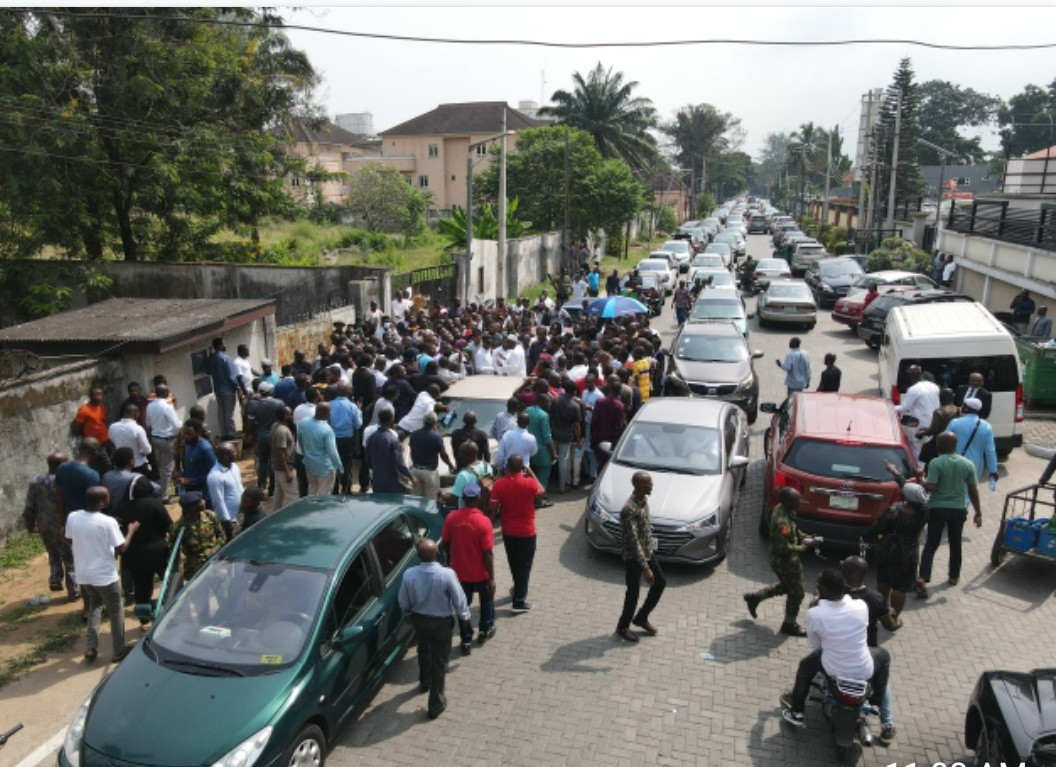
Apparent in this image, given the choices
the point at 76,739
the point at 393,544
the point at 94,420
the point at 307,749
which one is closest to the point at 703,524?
the point at 393,544

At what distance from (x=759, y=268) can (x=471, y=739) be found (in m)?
28.2

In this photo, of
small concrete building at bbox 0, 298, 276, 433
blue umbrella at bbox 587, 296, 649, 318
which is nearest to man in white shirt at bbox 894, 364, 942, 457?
blue umbrella at bbox 587, 296, 649, 318

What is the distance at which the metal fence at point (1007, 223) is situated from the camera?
2036 centimetres

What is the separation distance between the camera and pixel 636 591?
7.35 meters

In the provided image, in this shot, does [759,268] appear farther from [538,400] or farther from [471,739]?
[471,739]

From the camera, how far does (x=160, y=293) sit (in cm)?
2022

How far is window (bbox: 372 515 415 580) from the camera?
265 inches

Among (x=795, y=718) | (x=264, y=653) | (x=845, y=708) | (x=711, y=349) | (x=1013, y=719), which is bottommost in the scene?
(x=795, y=718)


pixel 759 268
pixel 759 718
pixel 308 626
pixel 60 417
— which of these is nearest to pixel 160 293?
pixel 60 417

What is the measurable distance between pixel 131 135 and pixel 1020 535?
1976cm

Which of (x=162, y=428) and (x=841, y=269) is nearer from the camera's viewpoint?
(x=162, y=428)

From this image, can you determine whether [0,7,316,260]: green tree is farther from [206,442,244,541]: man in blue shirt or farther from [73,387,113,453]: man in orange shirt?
[206,442,244,541]: man in blue shirt

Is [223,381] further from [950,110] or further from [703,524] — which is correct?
[950,110]

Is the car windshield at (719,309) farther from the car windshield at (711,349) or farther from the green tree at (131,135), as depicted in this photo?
the green tree at (131,135)
